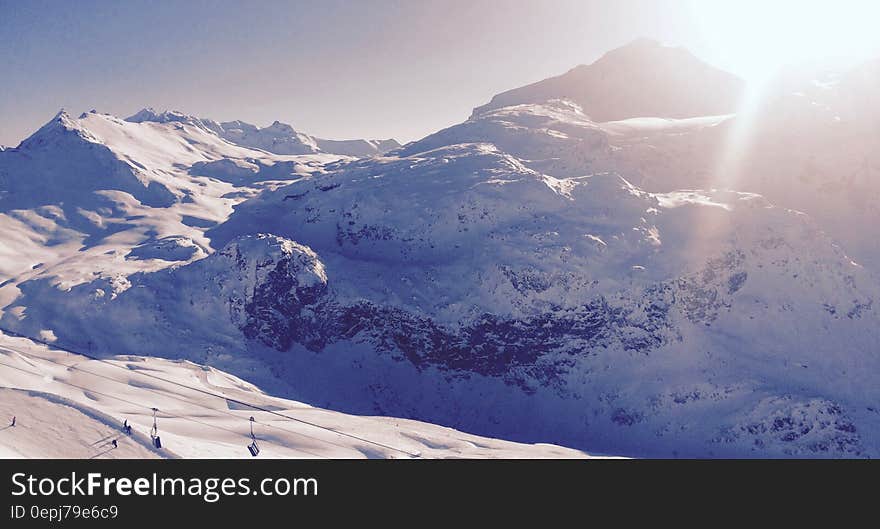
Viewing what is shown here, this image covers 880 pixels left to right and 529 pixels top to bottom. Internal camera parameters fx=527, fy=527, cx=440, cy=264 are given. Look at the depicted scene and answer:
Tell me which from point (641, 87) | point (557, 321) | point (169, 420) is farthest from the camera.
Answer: point (641, 87)

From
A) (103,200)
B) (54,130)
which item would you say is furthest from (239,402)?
(54,130)

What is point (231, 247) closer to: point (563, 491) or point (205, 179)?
point (563, 491)

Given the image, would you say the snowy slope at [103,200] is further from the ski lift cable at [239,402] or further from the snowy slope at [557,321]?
the ski lift cable at [239,402]

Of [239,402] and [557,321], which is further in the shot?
[557,321]

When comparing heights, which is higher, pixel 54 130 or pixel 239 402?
pixel 54 130

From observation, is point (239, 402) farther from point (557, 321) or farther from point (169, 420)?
point (557, 321)

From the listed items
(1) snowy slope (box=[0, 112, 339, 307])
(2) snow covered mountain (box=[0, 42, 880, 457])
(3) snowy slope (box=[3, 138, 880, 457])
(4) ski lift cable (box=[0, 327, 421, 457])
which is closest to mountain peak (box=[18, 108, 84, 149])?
(1) snowy slope (box=[0, 112, 339, 307])

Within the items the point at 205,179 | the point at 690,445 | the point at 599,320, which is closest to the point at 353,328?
the point at 599,320

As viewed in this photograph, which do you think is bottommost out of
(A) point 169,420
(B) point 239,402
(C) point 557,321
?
(B) point 239,402
